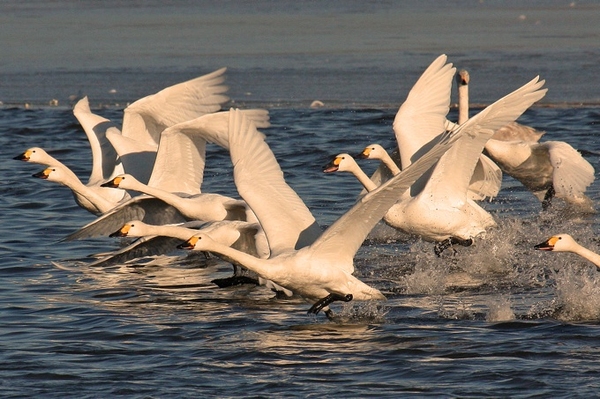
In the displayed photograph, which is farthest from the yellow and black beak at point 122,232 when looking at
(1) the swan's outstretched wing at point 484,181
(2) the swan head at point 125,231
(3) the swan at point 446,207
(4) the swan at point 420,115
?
(1) the swan's outstretched wing at point 484,181

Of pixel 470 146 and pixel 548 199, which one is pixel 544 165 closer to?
pixel 548 199

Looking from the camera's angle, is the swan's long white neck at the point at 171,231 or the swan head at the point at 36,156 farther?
the swan head at the point at 36,156

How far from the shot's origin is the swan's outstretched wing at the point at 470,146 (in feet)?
28.7

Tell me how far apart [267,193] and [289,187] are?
29 cm

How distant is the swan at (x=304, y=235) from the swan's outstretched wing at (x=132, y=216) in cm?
178

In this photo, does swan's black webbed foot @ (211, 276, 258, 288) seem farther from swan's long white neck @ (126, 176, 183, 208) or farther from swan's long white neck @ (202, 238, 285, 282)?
swan's long white neck @ (126, 176, 183, 208)

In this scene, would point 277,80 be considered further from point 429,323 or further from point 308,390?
point 308,390

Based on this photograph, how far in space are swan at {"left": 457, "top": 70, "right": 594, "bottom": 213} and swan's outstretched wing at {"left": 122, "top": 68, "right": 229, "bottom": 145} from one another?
256 cm

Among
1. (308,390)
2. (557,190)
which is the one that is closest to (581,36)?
(557,190)

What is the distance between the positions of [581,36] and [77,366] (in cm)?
1453

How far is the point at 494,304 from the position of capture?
873 cm

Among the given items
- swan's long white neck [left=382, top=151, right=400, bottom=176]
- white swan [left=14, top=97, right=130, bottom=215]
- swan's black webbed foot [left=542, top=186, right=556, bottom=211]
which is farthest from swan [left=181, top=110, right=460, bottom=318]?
swan's black webbed foot [left=542, top=186, right=556, bottom=211]

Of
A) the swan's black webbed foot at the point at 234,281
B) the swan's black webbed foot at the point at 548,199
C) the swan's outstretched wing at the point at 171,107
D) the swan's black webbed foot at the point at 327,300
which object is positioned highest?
the swan's outstretched wing at the point at 171,107

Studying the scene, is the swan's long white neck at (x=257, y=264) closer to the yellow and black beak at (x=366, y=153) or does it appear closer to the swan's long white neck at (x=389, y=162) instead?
the yellow and black beak at (x=366, y=153)
